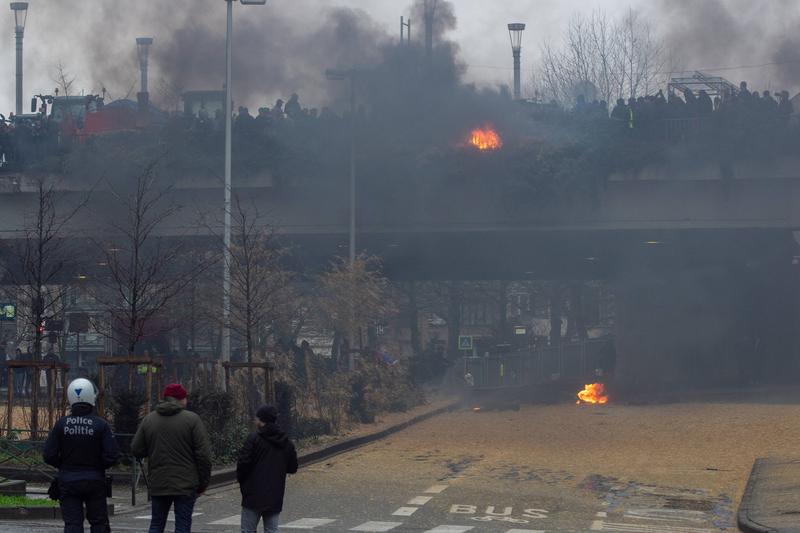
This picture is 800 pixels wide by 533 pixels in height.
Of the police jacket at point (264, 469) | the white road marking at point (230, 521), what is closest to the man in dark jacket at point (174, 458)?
the police jacket at point (264, 469)

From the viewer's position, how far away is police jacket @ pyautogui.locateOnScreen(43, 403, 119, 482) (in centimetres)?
909

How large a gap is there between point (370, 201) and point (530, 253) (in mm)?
8345

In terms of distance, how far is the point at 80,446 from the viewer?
9.09m

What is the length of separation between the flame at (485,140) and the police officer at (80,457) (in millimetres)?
25380

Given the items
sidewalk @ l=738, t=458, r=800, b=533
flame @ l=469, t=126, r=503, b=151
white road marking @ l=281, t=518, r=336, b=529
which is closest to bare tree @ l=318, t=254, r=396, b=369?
flame @ l=469, t=126, r=503, b=151

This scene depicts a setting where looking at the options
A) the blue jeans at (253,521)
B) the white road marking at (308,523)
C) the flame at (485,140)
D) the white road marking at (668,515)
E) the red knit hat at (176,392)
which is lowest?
the white road marking at (668,515)

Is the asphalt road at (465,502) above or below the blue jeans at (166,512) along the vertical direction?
below

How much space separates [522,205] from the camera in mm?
33375

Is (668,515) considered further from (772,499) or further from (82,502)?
(82,502)

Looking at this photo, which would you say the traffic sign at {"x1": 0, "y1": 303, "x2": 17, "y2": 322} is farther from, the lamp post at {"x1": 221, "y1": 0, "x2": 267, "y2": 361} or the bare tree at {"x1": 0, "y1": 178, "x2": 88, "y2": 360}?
the lamp post at {"x1": 221, "y1": 0, "x2": 267, "y2": 361}

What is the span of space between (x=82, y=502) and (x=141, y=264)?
1402cm

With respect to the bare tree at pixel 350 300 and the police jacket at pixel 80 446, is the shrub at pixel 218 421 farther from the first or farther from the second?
the bare tree at pixel 350 300

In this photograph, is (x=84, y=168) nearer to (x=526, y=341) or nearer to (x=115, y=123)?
(x=115, y=123)

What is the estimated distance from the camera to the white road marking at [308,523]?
42.2 ft
